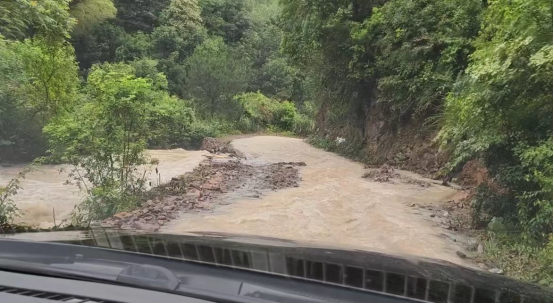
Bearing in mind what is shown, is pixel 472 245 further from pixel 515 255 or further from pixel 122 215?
pixel 122 215

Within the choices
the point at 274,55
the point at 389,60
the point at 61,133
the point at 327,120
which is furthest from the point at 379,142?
the point at 274,55

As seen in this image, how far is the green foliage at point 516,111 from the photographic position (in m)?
4.33

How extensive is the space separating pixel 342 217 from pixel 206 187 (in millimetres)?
3336

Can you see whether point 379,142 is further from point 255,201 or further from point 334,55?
point 255,201

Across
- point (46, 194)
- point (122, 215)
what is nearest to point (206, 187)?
point (46, 194)

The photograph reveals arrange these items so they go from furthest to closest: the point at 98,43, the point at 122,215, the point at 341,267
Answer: the point at 98,43 → the point at 122,215 → the point at 341,267

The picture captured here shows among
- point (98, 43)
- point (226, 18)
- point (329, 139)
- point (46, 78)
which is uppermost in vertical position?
point (226, 18)

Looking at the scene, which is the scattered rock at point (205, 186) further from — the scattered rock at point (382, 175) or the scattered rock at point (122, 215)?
the scattered rock at point (382, 175)

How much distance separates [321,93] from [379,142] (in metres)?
3.81

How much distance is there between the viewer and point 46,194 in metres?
10.0

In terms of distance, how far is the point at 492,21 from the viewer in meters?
6.70

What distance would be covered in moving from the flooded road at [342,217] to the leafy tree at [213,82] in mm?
10157

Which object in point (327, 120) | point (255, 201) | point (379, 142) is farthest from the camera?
point (327, 120)

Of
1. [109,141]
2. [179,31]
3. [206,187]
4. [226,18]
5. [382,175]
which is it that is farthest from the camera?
[226,18]
